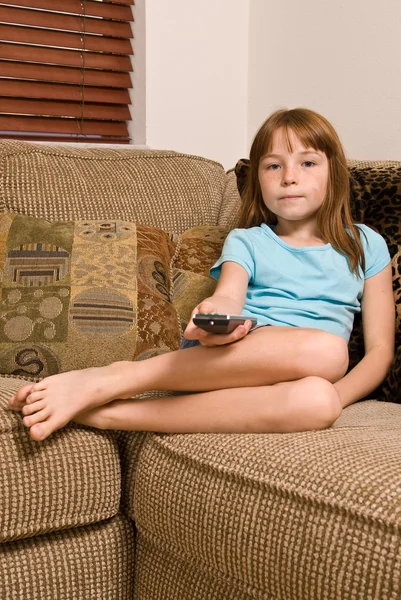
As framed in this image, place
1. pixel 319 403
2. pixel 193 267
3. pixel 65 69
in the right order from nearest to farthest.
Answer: pixel 319 403, pixel 193 267, pixel 65 69

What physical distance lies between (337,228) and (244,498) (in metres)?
0.74

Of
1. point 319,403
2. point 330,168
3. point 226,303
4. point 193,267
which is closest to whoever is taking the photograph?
point 319,403

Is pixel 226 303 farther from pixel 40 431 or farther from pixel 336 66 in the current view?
pixel 336 66

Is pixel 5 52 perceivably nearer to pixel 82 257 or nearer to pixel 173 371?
pixel 82 257

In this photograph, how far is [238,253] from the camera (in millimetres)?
1553

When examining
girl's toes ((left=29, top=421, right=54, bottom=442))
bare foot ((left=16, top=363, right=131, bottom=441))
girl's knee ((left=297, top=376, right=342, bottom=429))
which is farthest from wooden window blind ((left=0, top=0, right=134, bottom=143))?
girl's knee ((left=297, top=376, right=342, bottom=429))

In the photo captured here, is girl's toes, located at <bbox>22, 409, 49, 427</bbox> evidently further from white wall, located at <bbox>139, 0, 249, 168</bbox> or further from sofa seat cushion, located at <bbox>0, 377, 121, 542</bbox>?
white wall, located at <bbox>139, 0, 249, 168</bbox>

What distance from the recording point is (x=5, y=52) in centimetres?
248

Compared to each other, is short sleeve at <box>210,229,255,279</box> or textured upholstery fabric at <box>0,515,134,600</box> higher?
short sleeve at <box>210,229,255,279</box>

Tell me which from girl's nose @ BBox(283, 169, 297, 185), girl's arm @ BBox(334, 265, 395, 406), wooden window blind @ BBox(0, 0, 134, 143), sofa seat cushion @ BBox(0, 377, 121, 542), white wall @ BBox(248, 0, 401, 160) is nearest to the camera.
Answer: sofa seat cushion @ BBox(0, 377, 121, 542)

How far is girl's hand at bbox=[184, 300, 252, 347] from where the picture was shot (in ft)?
3.88

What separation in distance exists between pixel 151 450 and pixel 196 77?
70.1 inches

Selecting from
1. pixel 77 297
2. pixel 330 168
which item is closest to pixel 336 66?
pixel 330 168

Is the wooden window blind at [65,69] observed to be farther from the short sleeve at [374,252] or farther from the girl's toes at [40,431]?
the girl's toes at [40,431]
